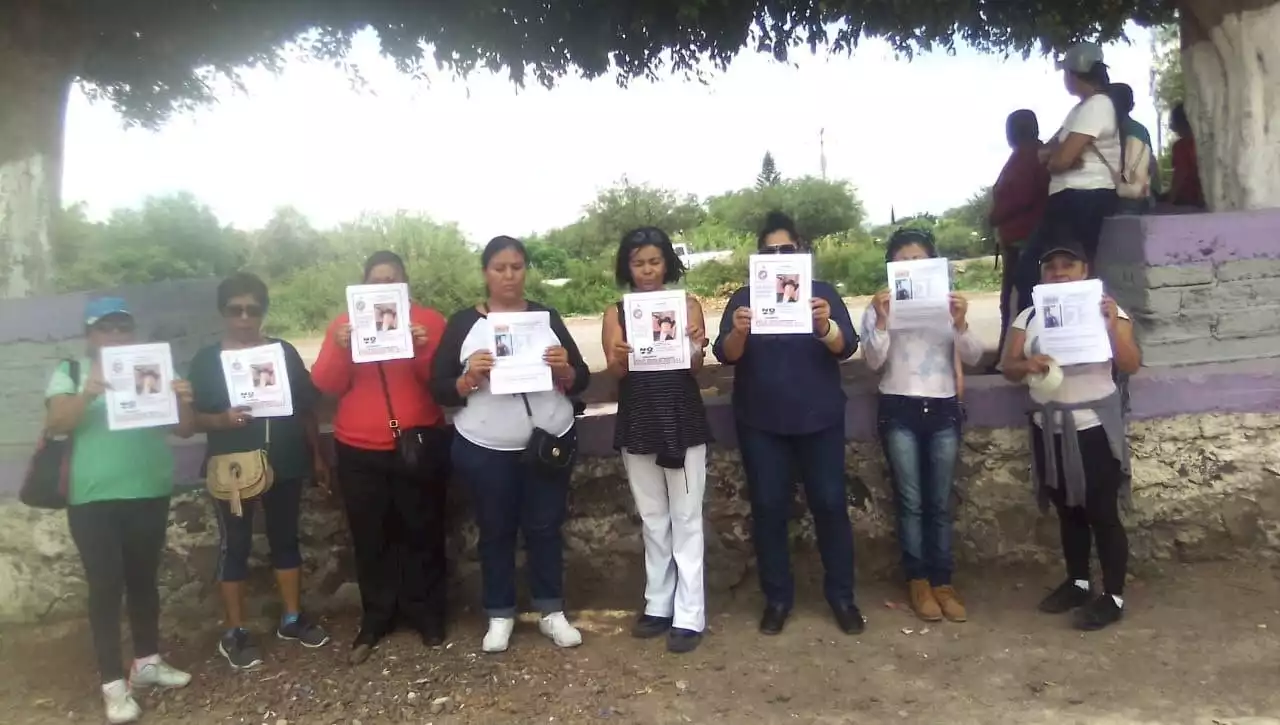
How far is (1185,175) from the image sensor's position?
18.5 ft

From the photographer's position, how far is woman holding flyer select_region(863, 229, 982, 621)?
12.1ft

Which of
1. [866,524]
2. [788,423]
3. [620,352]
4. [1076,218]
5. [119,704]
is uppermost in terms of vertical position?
[1076,218]

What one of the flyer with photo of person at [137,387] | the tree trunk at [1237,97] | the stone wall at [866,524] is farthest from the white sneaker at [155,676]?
the tree trunk at [1237,97]

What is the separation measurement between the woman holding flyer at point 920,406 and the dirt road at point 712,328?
5000mm

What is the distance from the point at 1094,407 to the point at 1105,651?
933mm

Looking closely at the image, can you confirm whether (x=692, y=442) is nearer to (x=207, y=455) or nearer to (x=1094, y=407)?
Answer: (x=1094, y=407)

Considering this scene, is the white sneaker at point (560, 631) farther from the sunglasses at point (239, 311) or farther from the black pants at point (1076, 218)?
the black pants at point (1076, 218)

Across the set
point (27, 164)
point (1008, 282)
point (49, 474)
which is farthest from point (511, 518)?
point (27, 164)

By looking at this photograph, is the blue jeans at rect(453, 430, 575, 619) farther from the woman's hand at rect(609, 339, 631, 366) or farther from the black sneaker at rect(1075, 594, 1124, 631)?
the black sneaker at rect(1075, 594, 1124, 631)

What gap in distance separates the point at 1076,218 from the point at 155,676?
448 cm

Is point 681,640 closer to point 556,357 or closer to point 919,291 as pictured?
point 556,357

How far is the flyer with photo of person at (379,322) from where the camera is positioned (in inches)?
135

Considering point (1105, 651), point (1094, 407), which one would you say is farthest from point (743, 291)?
point (1105, 651)

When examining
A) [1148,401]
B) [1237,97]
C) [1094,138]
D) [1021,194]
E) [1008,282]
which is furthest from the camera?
[1008,282]
